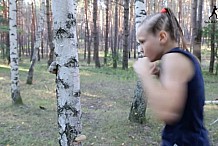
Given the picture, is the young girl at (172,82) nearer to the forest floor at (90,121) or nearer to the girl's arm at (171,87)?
the girl's arm at (171,87)

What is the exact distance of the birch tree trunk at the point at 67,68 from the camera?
123 inches

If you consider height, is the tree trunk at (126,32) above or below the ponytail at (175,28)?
above

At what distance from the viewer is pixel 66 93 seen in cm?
317

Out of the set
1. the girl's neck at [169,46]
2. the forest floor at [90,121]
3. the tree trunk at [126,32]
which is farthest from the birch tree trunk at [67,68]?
the tree trunk at [126,32]

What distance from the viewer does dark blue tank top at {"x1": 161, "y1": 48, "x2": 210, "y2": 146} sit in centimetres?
156

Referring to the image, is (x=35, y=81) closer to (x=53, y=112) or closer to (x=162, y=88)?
(x=53, y=112)

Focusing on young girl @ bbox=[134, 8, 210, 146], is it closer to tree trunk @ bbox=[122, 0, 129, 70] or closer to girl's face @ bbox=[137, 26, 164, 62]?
girl's face @ bbox=[137, 26, 164, 62]

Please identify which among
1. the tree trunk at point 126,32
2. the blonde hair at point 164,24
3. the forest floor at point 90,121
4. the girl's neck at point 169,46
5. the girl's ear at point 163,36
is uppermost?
the tree trunk at point 126,32

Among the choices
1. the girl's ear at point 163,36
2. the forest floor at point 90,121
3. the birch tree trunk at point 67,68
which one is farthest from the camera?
the forest floor at point 90,121

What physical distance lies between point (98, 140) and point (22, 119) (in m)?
2.55

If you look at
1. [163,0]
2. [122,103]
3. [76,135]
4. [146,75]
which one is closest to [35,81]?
[122,103]

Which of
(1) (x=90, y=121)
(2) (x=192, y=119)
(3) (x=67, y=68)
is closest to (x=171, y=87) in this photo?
(2) (x=192, y=119)

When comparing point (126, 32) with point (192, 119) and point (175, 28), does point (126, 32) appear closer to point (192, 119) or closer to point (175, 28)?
point (175, 28)

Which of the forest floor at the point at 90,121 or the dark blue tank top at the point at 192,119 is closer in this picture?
the dark blue tank top at the point at 192,119
